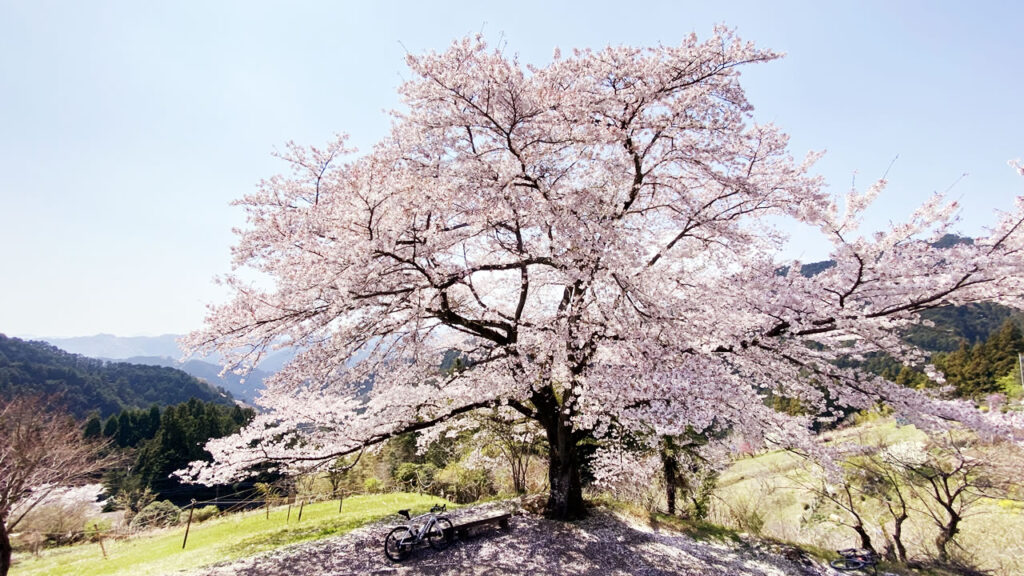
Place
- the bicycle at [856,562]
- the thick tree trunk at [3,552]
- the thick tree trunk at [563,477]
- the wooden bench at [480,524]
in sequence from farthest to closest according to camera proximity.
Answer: the thick tree trunk at [563,477] → the wooden bench at [480,524] → the thick tree trunk at [3,552] → the bicycle at [856,562]

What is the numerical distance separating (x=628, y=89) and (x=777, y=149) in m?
2.75

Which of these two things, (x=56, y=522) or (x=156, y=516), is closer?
(x=56, y=522)

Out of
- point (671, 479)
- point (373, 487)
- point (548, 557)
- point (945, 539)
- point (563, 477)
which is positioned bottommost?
point (373, 487)

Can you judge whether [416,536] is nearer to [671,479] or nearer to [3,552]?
[671,479]

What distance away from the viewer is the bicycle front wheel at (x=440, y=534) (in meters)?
7.69

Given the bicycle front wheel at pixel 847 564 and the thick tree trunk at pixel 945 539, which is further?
the thick tree trunk at pixel 945 539

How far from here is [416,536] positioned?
7.44 metres

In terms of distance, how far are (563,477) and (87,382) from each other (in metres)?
107

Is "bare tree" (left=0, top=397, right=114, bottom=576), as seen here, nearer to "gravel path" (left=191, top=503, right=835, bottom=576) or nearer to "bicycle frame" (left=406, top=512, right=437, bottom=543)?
"gravel path" (left=191, top=503, right=835, bottom=576)

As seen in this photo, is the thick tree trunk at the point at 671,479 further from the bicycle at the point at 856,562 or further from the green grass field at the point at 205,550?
the green grass field at the point at 205,550

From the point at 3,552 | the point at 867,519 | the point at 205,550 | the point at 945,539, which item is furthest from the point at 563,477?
the point at 3,552

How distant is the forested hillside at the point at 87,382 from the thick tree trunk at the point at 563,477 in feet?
245

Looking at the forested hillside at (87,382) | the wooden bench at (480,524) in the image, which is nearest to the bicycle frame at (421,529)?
the wooden bench at (480,524)

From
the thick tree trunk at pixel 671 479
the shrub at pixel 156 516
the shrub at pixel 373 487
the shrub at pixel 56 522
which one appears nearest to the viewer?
the thick tree trunk at pixel 671 479
